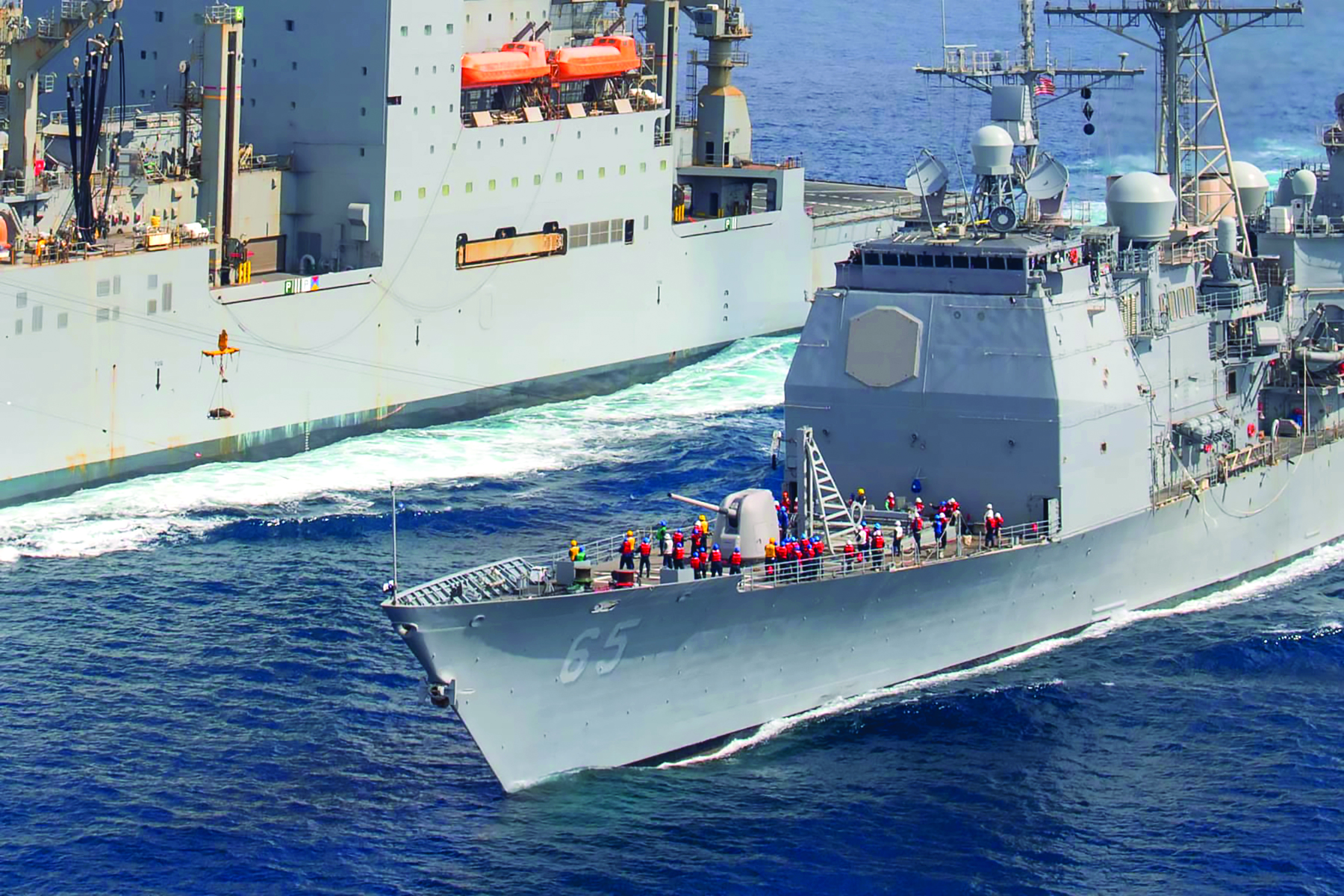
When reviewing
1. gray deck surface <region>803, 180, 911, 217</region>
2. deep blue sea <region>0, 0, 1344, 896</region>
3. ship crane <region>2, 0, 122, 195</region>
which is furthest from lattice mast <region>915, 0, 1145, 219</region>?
gray deck surface <region>803, 180, 911, 217</region>

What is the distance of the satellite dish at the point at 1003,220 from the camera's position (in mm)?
30188

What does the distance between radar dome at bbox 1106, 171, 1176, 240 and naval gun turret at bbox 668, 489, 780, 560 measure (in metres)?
8.30

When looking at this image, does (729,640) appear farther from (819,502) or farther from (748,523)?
(819,502)

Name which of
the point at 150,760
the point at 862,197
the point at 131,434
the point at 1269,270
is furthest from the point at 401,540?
the point at 862,197

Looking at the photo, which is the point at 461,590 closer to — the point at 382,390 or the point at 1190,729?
the point at 1190,729

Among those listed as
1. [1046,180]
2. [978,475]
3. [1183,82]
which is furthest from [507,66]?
[978,475]

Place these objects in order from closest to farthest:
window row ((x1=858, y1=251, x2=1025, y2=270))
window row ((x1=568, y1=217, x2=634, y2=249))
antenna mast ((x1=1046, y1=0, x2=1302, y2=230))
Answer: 1. window row ((x1=858, y1=251, x2=1025, y2=270))
2. antenna mast ((x1=1046, y1=0, x2=1302, y2=230))
3. window row ((x1=568, y1=217, x2=634, y2=249))

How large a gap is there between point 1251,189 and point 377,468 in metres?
16.5

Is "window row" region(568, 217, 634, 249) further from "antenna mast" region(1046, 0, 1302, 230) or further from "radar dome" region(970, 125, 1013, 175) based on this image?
"radar dome" region(970, 125, 1013, 175)

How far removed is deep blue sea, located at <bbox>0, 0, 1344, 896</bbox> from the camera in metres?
22.6

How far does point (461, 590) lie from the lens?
24.8m

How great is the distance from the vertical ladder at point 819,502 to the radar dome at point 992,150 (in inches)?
190

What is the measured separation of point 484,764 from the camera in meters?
25.3

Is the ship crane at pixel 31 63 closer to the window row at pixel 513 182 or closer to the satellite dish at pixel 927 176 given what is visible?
the window row at pixel 513 182
